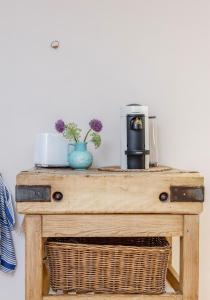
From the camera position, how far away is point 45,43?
1899 millimetres

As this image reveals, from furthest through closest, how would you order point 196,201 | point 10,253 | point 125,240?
point 10,253
point 125,240
point 196,201

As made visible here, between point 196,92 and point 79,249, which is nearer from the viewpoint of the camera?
point 79,249

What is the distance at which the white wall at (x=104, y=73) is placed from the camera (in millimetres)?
1896

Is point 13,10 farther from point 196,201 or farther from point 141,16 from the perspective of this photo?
point 196,201

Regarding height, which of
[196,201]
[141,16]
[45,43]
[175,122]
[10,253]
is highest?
[141,16]

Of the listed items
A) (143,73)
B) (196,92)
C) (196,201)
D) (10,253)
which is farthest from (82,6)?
(10,253)

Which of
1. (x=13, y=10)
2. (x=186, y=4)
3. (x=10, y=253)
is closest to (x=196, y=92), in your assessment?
(x=186, y=4)

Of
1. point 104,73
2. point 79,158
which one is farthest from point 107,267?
point 104,73

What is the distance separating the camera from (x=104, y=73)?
6.26ft

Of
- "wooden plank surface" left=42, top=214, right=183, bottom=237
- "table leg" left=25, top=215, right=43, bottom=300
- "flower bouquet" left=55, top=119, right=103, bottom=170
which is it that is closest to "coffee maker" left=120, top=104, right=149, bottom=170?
"flower bouquet" left=55, top=119, right=103, bottom=170

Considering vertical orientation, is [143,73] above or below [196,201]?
above

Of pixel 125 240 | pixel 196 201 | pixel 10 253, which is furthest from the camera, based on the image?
pixel 10 253

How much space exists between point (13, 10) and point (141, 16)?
598mm

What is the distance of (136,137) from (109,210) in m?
0.34
